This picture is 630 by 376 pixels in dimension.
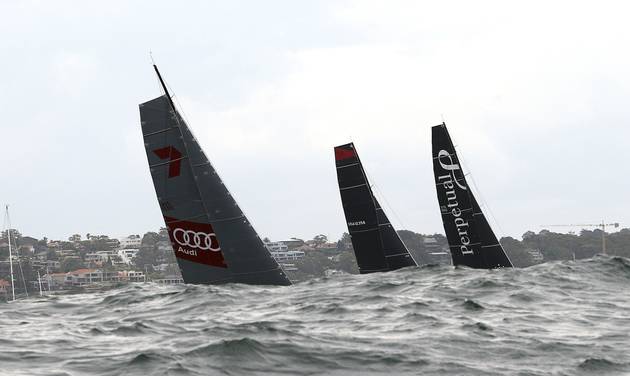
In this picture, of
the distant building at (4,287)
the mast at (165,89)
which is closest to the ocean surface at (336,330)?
the mast at (165,89)

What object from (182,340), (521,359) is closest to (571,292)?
(521,359)

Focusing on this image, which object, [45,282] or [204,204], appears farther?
[45,282]

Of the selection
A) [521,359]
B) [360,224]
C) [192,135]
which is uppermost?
[192,135]

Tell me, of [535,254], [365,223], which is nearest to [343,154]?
[365,223]

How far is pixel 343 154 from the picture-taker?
125ft

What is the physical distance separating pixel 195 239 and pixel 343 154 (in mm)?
11677

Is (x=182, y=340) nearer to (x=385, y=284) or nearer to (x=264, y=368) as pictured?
(x=264, y=368)

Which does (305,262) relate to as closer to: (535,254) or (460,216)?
(535,254)

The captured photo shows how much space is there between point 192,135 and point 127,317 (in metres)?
9.70

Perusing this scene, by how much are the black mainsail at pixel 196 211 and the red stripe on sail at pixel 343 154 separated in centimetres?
1074

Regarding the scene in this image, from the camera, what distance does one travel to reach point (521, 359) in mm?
13523

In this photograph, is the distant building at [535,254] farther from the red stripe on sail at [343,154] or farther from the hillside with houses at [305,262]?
the red stripe on sail at [343,154]

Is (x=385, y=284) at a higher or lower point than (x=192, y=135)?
lower

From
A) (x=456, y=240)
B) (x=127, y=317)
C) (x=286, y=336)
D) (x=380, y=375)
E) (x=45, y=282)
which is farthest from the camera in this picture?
(x=45, y=282)
